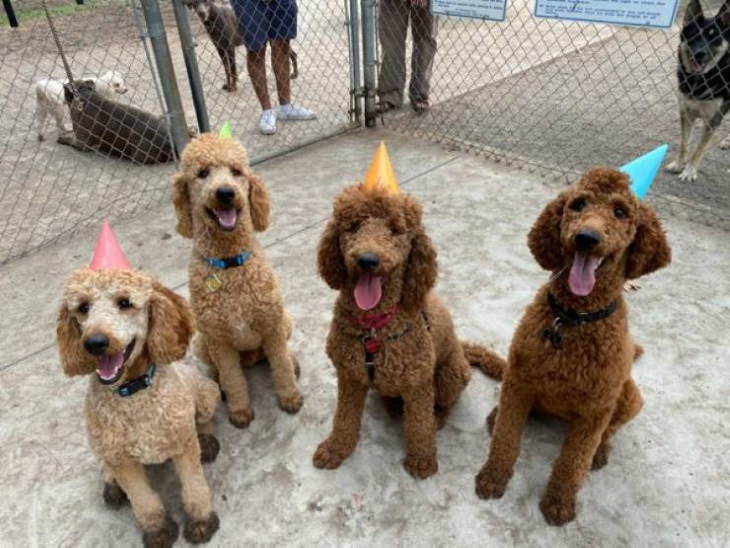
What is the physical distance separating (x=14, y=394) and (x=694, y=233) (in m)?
3.92

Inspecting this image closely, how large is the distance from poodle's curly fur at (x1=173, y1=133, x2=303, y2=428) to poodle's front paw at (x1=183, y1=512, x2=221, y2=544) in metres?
0.53

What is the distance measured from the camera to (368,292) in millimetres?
1727

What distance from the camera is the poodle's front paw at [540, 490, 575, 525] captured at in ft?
6.24

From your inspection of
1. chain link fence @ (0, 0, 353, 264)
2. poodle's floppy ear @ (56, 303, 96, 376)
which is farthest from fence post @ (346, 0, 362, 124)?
poodle's floppy ear @ (56, 303, 96, 376)

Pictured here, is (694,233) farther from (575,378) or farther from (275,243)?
(275,243)

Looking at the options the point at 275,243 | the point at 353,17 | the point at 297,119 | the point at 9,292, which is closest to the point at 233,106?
the point at 297,119

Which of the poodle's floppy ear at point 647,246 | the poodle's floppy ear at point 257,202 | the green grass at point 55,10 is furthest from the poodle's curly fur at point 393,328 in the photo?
the green grass at point 55,10

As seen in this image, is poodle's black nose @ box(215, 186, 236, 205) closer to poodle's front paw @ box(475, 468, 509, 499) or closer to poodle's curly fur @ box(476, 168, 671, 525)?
poodle's curly fur @ box(476, 168, 671, 525)

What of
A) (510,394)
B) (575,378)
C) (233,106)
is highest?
(575,378)

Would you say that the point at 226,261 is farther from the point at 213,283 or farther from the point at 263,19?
the point at 263,19

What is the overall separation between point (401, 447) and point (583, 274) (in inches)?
41.9

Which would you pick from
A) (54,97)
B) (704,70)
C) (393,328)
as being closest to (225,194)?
(393,328)

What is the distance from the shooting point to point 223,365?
226 cm

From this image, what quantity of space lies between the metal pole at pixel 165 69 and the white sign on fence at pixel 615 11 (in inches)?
102
